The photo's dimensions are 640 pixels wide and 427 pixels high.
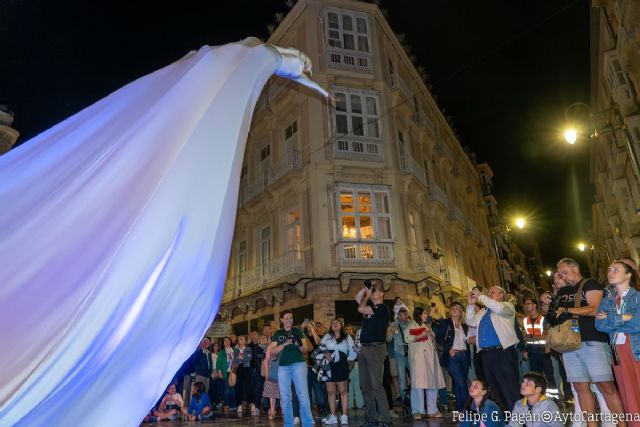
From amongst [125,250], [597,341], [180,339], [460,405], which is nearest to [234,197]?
[125,250]

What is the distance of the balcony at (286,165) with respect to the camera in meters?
18.7

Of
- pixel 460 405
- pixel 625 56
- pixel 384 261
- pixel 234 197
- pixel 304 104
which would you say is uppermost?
pixel 304 104

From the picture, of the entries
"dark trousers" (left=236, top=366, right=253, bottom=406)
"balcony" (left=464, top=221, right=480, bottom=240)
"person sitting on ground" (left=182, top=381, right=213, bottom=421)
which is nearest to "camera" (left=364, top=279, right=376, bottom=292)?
"person sitting on ground" (left=182, top=381, right=213, bottom=421)

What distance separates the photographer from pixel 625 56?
1544 cm

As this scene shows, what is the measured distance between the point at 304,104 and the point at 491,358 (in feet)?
51.9

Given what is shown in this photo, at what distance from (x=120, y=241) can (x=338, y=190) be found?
630 inches

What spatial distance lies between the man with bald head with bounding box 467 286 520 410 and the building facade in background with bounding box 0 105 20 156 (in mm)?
24145

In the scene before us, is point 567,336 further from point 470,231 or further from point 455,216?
point 470,231

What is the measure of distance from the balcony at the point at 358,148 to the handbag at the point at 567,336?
45.2ft

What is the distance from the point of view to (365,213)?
17969mm

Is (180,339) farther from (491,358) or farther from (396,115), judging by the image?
(396,115)

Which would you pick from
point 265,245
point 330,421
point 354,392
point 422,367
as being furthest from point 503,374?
point 265,245

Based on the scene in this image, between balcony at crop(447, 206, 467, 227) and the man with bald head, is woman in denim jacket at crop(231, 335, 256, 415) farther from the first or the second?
balcony at crop(447, 206, 467, 227)

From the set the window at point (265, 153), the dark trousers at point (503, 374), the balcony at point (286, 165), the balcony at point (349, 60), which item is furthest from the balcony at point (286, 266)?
the dark trousers at point (503, 374)
